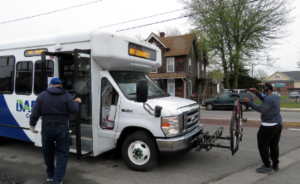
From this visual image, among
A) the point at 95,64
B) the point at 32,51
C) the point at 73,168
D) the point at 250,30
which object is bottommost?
the point at 73,168

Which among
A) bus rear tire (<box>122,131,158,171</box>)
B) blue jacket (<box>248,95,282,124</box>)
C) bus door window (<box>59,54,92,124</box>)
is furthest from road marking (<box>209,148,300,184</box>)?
bus door window (<box>59,54,92,124</box>)

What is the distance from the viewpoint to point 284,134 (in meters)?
7.93

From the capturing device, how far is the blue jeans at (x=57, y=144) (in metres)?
Result: 3.78

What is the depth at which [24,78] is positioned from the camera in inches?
226

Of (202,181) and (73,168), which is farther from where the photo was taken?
(73,168)

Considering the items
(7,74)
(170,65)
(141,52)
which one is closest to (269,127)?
(141,52)

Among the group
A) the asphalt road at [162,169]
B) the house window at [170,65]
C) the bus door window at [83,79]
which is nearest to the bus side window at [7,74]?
the bus door window at [83,79]

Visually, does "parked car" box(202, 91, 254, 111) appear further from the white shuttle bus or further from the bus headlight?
the bus headlight

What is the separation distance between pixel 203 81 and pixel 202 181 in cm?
2582

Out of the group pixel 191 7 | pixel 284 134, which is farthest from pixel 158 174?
pixel 191 7

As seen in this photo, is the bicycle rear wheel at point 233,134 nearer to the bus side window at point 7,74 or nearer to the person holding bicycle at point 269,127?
the person holding bicycle at point 269,127

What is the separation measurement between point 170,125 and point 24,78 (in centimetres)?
398

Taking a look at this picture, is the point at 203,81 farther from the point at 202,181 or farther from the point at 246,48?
the point at 202,181

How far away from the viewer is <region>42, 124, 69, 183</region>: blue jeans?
3781 millimetres
